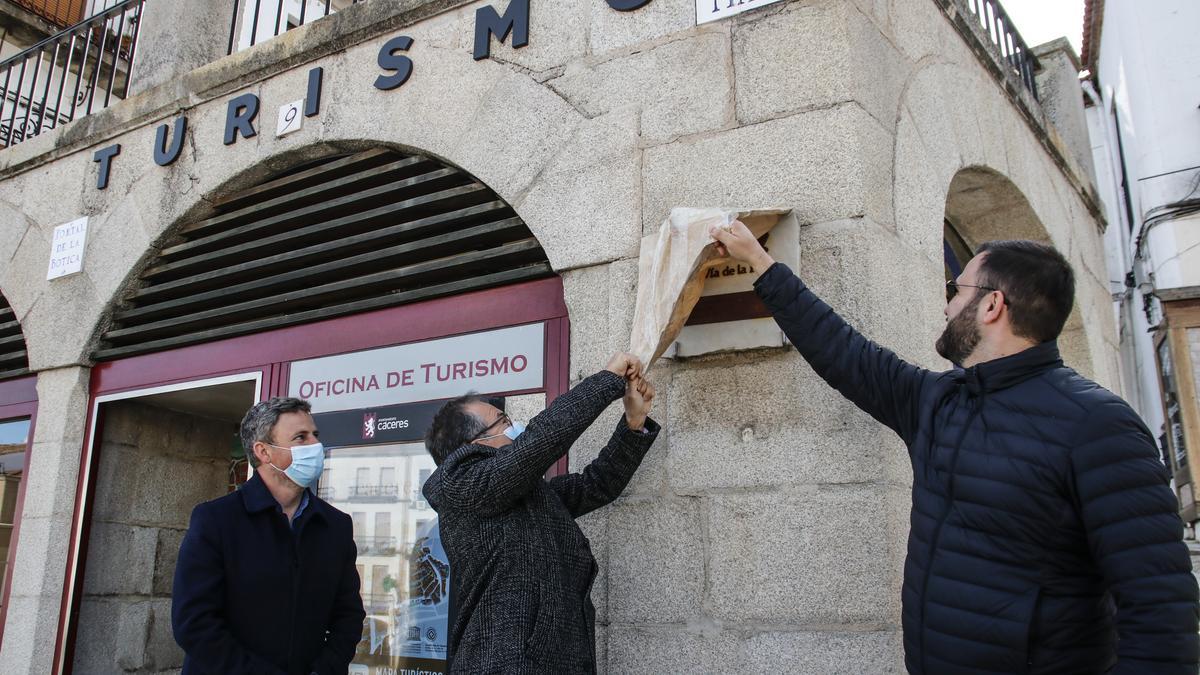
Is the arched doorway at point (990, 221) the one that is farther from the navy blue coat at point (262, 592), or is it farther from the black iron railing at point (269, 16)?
the navy blue coat at point (262, 592)

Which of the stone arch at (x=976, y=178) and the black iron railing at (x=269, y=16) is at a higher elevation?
the black iron railing at (x=269, y=16)

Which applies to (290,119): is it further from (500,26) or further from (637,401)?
(637,401)

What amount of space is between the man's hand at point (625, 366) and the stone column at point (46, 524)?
381 centimetres

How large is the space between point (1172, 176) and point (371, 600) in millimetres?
9328

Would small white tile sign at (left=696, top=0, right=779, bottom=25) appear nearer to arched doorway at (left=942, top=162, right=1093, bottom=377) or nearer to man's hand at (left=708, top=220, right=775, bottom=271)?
man's hand at (left=708, top=220, right=775, bottom=271)

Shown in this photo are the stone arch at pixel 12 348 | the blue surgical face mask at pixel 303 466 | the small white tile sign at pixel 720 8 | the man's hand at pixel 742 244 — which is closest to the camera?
the man's hand at pixel 742 244

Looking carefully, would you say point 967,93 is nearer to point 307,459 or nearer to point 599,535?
point 599,535

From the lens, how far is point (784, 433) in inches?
117

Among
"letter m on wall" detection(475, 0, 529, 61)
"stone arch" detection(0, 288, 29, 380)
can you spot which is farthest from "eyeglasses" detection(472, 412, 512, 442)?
"stone arch" detection(0, 288, 29, 380)

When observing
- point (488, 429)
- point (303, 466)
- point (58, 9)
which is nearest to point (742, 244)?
point (488, 429)

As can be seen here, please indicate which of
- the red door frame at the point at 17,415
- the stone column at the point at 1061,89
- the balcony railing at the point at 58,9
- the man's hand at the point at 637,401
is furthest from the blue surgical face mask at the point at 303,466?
the balcony railing at the point at 58,9

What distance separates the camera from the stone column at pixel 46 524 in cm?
493

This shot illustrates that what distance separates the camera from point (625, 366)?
2.78 metres

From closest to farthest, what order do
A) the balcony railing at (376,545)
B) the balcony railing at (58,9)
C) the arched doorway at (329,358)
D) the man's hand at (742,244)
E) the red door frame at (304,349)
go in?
the man's hand at (742,244)
the red door frame at (304,349)
the arched doorway at (329,358)
the balcony railing at (376,545)
the balcony railing at (58,9)
